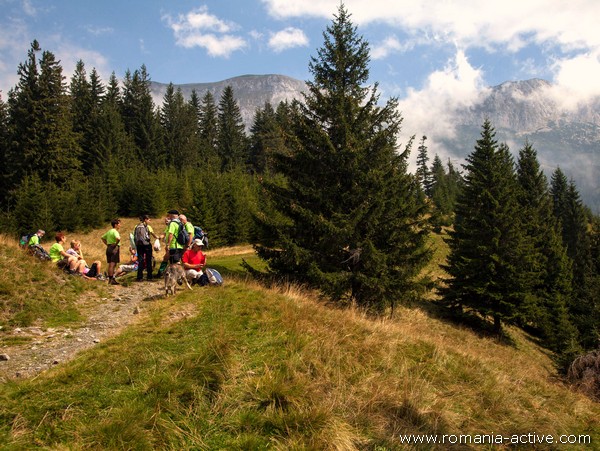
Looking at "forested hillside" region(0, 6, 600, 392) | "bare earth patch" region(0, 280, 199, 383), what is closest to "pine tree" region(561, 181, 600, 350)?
"forested hillside" region(0, 6, 600, 392)

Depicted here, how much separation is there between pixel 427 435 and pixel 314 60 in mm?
16082

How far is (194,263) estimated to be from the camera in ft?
37.1

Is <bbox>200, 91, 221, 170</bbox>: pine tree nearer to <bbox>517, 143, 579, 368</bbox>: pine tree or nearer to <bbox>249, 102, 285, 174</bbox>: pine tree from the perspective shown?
<bbox>249, 102, 285, 174</bbox>: pine tree

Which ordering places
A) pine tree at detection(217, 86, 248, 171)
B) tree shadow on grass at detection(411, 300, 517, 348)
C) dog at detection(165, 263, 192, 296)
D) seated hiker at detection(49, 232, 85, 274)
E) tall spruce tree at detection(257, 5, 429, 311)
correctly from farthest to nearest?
1. pine tree at detection(217, 86, 248, 171)
2. tree shadow on grass at detection(411, 300, 517, 348)
3. tall spruce tree at detection(257, 5, 429, 311)
4. seated hiker at detection(49, 232, 85, 274)
5. dog at detection(165, 263, 192, 296)

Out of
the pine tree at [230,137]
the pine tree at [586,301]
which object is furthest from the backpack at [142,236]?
the pine tree at [230,137]

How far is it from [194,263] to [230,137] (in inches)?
2972

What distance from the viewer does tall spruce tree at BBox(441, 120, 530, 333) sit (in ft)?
71.0

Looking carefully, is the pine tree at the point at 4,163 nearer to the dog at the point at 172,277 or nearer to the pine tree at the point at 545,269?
the dog at the point at 172,277

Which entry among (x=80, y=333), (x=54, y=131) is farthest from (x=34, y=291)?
(x=54, y=131)

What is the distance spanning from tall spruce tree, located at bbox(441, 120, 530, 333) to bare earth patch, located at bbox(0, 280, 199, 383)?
758 inches

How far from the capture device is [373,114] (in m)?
15.9

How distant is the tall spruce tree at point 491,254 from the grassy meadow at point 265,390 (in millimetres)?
14979

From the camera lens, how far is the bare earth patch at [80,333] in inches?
224

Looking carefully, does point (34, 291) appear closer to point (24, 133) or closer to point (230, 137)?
point (24, 133)
